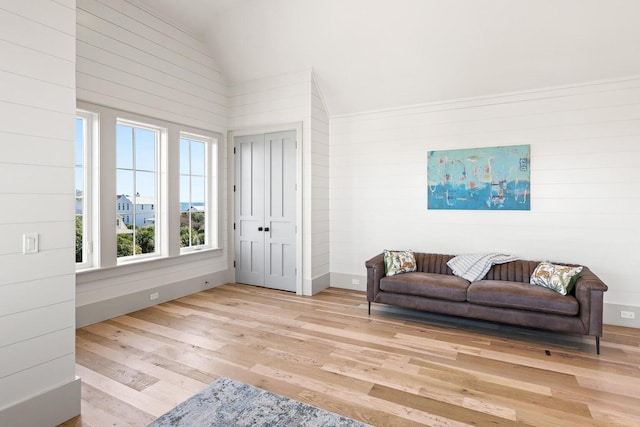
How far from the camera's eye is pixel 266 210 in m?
5.39

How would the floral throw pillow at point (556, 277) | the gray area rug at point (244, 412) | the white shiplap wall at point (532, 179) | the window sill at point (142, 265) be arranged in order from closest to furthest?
1. the gray area rug at point (244, 412)
2. the floral throw pillow at point (556, 277)
3. the window sill at point (142, 265)
4. the white shiplap wall at point (532, 179)

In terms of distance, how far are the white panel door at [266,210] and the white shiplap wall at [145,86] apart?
32 centimetres

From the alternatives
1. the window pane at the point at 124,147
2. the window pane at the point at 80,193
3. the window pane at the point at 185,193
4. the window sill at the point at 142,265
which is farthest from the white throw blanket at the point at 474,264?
the window pane at the point at 80,193

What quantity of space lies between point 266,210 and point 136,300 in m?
2.14

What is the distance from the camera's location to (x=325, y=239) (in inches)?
215

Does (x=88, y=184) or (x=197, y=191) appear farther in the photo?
(x=197, y=191)

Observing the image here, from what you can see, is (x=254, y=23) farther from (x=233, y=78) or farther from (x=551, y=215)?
(x=551, y=215)

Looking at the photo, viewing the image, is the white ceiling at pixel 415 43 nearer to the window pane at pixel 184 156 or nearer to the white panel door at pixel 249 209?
the white panel door at pixel 249 209

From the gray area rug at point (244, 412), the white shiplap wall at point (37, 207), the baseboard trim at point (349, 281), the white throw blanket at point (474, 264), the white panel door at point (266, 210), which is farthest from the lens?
the baseboard trim at point (349, 281)

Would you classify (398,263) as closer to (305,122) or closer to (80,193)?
(305,122)

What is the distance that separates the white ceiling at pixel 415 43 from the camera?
140 inches

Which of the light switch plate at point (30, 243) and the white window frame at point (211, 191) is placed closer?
the light switch plate at point (30, 243)

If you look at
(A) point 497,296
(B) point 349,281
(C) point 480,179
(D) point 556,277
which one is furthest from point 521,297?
(B) point 349,281

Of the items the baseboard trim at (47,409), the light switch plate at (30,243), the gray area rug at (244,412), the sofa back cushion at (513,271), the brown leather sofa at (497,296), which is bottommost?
the gray area rug at (244,412)
